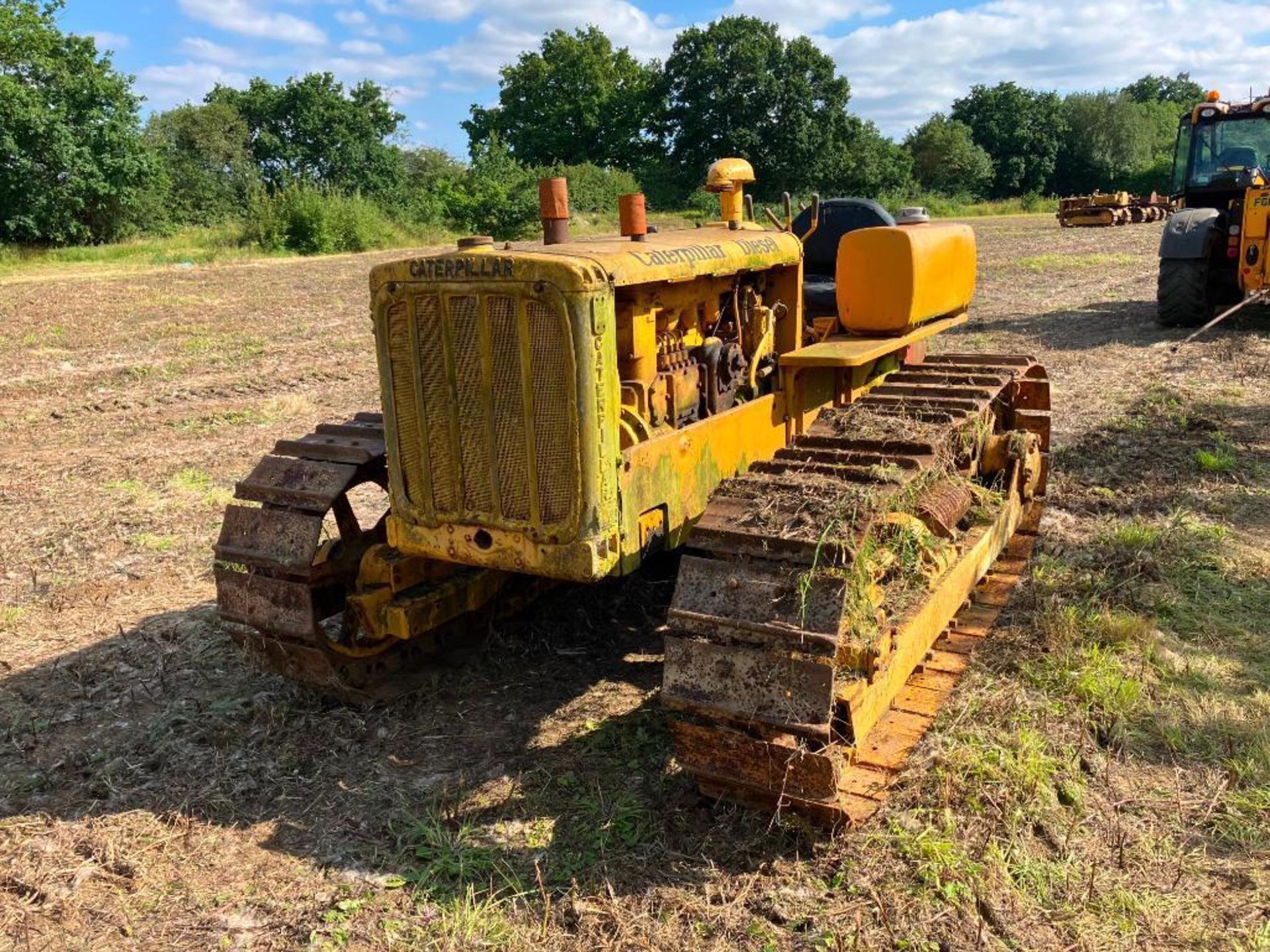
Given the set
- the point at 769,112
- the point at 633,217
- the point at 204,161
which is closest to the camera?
the point at 633,217

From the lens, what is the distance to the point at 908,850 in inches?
133

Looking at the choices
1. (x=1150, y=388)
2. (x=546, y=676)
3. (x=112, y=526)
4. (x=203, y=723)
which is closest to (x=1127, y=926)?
(x=546, y=676)

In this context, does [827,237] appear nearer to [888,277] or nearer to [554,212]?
[888,277]

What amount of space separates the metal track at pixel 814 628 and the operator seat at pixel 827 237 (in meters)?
2.18

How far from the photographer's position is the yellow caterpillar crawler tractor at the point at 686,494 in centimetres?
333

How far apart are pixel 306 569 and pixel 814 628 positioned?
2.20 meters

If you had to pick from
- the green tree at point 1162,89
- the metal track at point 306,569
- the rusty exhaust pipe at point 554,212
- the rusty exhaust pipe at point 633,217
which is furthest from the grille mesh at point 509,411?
the green tree at point 1162,89

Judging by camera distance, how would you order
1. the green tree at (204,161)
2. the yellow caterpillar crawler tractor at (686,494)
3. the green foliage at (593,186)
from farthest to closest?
the green tree at (204,161), the green foliage at (593,186), the yellow caterpillar crawler tractor at (686,494)

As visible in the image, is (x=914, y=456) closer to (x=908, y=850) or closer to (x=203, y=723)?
(x=908, y=850)

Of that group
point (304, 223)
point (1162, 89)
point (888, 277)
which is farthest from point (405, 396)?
point (1162, 89)

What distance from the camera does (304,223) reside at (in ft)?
95.9

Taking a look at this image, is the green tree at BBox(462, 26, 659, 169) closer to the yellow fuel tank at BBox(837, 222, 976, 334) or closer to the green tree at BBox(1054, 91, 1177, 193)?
the green tree at BBox(1054, 91, 1177, 193)

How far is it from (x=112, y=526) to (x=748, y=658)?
18.0ft

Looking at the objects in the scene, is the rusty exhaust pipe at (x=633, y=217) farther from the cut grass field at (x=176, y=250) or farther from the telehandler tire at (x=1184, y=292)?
the cut grass field at (x=176, y=250)
